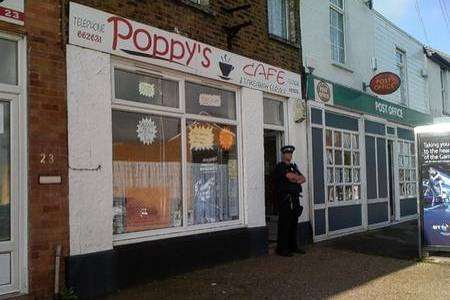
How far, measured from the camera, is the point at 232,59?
9281mm

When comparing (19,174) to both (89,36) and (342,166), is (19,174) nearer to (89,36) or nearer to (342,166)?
(89,36)

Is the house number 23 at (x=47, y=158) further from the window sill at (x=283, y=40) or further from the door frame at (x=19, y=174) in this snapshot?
the window sill at (x=283, y=40)

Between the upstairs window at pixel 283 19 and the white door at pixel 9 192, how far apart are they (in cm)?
594

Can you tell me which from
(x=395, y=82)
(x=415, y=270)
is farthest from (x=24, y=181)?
(x=395, y=82)

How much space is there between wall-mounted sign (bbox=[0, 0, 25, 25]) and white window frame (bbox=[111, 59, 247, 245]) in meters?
1.45

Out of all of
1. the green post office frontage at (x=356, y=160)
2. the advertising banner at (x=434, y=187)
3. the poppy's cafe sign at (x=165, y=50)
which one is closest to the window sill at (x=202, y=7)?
the poppy's cafe sign at (x=165, y=50)

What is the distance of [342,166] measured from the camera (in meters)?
12.8

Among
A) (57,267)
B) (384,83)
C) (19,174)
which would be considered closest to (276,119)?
(384,83)

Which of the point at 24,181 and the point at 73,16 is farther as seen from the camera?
Result: the point at 73,16

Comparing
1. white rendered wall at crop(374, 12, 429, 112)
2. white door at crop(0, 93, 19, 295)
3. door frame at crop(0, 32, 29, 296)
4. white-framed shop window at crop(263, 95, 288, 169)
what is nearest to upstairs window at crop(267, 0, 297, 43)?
white-framed shop window at crop(263, 95, 288, 169)

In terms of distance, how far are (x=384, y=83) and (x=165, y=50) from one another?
7.21 metres

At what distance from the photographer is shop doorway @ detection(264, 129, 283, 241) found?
10914mm

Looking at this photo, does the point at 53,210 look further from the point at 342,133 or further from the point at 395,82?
the point at 395,82

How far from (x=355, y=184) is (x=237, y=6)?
5.60 meters
